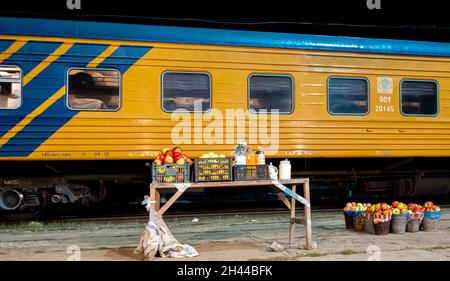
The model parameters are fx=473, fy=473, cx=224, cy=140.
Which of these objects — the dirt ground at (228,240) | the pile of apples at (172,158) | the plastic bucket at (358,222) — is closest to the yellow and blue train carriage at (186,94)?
the dirt ground at (228,240)

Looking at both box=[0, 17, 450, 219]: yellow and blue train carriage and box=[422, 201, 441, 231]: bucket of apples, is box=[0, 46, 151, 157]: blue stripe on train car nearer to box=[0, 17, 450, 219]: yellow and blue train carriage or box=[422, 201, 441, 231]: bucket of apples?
box=[0, 17, 450, 219]: yellow and blue train carriage

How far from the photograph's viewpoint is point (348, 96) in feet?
26.0

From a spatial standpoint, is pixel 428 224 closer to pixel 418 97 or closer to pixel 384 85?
pixel 384 85

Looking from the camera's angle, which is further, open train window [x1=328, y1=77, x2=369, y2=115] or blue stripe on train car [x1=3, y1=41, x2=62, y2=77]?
open train window [x1=328, y1=77, x2=369, y2=115]

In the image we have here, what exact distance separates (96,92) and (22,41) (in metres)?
1.27


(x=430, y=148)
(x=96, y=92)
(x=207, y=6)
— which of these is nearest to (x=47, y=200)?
(x=96, y=92)

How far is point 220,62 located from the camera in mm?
7484

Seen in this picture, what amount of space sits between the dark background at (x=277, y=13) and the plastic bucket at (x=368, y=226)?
24.1ft

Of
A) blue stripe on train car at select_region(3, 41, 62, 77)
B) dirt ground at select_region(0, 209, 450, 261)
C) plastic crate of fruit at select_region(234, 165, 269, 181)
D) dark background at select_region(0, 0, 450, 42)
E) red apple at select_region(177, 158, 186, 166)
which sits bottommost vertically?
dirt ground at select_region(0, 209, 450, 261)

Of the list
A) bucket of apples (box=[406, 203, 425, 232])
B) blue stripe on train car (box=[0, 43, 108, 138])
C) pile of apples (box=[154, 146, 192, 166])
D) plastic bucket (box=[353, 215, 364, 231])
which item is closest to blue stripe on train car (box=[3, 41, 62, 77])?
blue stripe on train car (box=[0, 43, 108, 138])

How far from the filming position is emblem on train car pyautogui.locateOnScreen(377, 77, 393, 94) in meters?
8.05

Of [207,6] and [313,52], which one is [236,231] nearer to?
[313,52]

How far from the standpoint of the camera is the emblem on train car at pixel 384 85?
8047 millimetres

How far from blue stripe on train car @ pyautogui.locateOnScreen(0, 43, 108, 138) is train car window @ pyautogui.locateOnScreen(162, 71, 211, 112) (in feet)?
3.67
